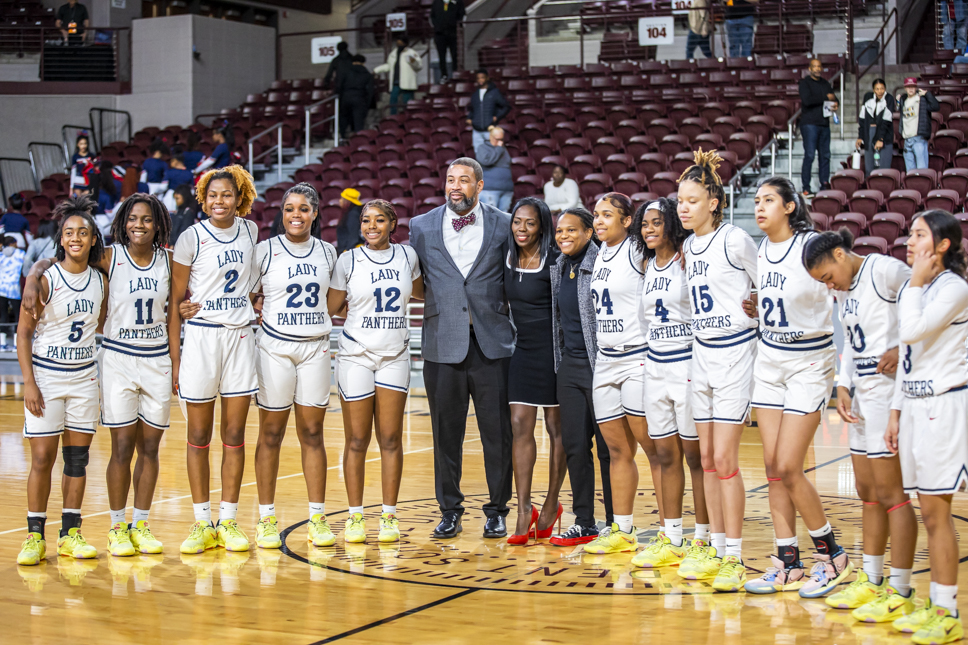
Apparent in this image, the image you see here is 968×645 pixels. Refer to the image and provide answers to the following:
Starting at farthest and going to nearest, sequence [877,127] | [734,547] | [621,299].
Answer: [877,127] → [621,299] → [734,547]

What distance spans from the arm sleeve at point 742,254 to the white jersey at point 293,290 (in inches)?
79.4

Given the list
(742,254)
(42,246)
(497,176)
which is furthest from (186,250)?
(42,246)

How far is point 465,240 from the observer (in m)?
5.72

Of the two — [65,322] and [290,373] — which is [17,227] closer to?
[65,322]

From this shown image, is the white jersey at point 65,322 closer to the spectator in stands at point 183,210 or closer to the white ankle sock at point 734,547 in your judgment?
the white ankle sock at point 734,547

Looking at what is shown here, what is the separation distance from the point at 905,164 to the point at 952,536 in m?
9.56

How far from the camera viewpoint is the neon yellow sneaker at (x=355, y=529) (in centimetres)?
537

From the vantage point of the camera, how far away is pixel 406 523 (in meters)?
5.89

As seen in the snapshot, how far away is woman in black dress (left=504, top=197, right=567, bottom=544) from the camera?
551cm

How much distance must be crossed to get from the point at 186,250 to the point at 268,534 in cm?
149

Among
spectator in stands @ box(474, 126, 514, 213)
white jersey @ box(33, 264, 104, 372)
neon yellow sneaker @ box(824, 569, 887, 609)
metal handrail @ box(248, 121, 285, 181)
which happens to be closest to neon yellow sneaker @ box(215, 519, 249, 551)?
white jersey @ box(33, 264, 104, 372)

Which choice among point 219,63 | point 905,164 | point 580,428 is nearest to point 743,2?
point 905,164

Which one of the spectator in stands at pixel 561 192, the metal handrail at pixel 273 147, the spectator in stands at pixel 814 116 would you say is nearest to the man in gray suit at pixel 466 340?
the spectator in stands at pixel 561 192

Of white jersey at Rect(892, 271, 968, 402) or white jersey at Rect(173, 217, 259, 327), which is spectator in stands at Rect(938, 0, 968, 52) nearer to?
white jersey at Rect(892, 271, 968, 402)
